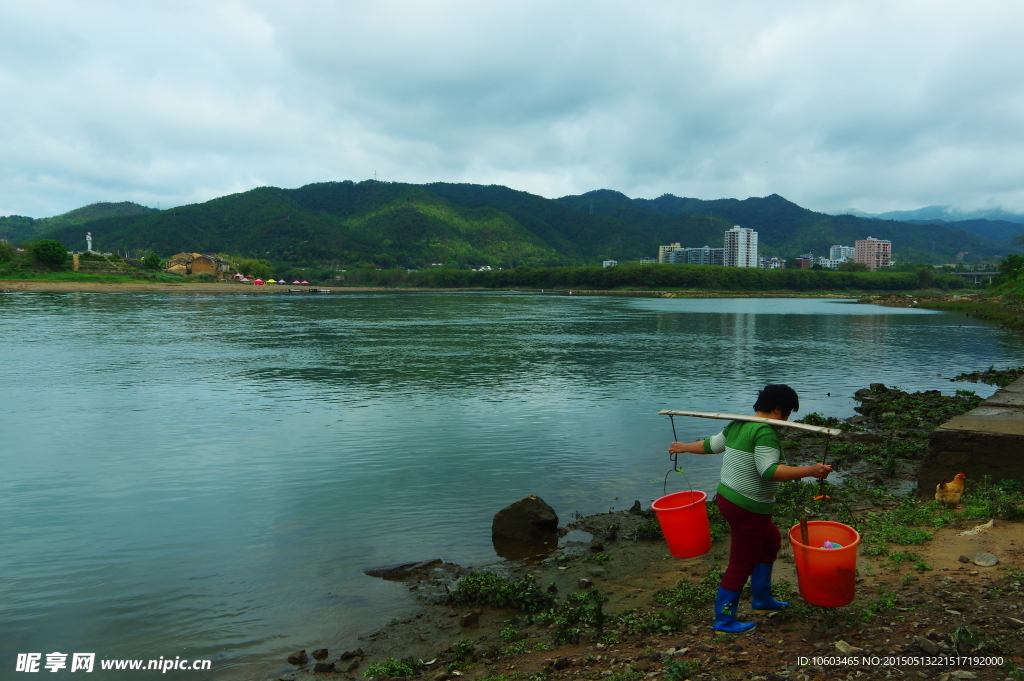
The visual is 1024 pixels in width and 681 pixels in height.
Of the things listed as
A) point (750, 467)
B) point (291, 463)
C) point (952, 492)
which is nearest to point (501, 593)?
point (750, 467)

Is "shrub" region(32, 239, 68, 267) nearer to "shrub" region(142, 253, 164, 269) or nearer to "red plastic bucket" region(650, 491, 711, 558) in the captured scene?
"shrub" region(142, 253, 164, 269)

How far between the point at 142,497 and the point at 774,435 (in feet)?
38.1

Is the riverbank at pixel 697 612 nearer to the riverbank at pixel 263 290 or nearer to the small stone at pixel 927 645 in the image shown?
the small stone at pixel 927 645

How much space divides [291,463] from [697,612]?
10.5m

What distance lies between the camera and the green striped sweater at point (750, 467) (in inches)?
209

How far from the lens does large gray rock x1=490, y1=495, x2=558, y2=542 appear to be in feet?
32.9

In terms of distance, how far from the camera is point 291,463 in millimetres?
14438

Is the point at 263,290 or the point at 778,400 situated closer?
the point at 778,400

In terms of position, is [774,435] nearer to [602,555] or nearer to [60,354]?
[602,555]

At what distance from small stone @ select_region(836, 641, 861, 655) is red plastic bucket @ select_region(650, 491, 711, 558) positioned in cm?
168

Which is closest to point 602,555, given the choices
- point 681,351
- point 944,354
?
point 681,351

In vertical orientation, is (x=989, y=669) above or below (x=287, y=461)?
above

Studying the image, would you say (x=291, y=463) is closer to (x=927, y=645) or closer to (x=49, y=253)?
(x=927, y=645)

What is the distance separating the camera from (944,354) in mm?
36875
